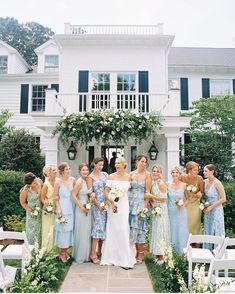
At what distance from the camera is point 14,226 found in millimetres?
7840

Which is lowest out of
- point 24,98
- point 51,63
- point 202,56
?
point 24,98

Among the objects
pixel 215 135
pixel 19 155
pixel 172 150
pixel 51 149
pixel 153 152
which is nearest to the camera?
pixel 172 150

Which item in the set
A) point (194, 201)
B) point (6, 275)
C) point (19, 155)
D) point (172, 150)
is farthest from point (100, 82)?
point (6, 275)

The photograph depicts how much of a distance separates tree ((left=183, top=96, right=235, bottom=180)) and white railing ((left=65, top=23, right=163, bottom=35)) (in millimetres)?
3597

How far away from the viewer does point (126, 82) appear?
13125mm

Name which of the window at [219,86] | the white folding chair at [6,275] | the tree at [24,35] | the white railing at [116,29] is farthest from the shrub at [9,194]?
the tree at [24,35]

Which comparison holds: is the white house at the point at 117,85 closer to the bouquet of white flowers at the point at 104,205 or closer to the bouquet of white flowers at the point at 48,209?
the bouquet of white flowers at the point at 104,205

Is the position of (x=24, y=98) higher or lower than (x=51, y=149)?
higher

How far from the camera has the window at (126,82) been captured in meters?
13.0

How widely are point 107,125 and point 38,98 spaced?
8721 millimetres

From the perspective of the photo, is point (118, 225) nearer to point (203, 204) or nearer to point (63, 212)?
point (63, 212)

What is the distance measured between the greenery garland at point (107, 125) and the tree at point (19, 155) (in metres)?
4.03

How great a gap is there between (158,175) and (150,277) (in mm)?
1647

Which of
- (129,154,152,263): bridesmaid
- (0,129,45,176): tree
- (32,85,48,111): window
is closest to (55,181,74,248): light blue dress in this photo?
(129,154,152,263): bridesmaid
